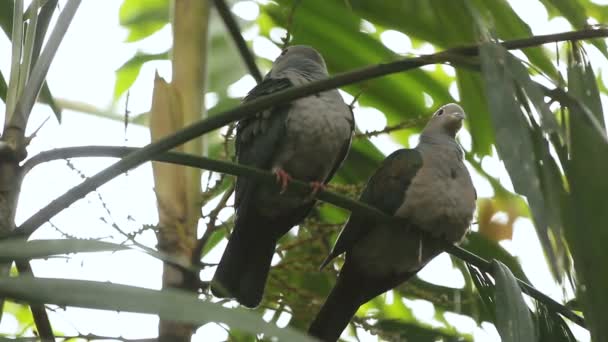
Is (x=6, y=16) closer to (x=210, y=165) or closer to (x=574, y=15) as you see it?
(x=210, y=165)

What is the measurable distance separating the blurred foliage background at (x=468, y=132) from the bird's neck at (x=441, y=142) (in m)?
0.05

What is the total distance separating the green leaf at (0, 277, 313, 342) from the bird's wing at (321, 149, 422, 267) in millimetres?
1660

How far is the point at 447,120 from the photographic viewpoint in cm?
270

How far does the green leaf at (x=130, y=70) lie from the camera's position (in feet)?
10.2

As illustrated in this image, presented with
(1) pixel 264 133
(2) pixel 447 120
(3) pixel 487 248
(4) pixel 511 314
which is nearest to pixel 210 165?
(4) pixel 511 314

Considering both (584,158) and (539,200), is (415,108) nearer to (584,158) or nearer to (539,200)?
(584,158)

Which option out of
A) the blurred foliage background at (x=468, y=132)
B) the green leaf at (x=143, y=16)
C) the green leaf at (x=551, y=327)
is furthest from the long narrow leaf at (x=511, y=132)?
the green leaf at (x=143, y=16)

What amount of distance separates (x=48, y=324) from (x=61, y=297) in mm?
832

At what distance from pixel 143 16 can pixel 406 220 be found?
120 cm

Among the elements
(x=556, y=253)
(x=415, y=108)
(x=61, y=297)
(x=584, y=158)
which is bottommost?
(x=61, y=297)

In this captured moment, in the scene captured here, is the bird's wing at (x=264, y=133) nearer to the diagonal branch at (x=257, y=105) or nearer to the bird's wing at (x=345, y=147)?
the bird's wing at (x=345, y=147)

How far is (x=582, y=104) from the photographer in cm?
127

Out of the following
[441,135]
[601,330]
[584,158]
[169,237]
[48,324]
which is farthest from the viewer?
[441,135]

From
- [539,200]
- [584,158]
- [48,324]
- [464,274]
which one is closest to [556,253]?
[539,200]
